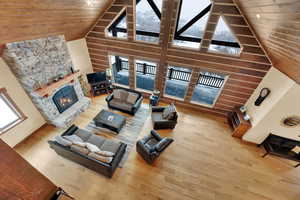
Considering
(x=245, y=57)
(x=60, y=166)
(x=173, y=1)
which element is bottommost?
(x=60, y=166)

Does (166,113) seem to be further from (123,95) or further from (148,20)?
(148,20)

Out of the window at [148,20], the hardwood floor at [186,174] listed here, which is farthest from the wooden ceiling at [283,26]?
the hardwood floor at [186,174]

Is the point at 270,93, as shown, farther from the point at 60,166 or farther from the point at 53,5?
the point at 60,166

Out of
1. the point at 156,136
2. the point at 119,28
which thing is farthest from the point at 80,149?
the point at 119,28

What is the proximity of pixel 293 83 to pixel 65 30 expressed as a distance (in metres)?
6.89

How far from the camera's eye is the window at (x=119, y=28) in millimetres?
5086

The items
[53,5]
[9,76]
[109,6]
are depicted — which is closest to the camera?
[53,5]

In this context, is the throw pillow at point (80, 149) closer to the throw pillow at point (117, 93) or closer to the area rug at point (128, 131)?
the area rug at point (128, 131)

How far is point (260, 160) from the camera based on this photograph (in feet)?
13.0

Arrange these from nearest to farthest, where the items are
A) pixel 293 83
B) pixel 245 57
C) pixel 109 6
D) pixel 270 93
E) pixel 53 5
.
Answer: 1. pixel 53 5
2. pixel 293 83
3. pixel 270 93
4. pixel 245 57
5. pixel 109 6

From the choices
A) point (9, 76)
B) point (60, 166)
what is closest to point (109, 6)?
point (9, 76)

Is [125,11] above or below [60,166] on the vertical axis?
above

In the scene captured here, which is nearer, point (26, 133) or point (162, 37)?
point (26, 133)

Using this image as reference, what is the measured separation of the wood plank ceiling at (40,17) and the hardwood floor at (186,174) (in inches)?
122
